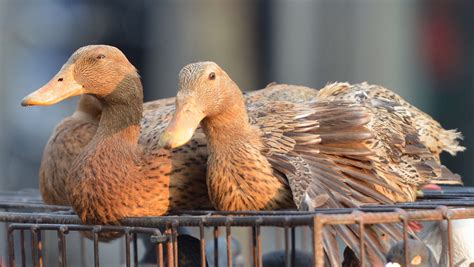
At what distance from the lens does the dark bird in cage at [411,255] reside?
2.72m

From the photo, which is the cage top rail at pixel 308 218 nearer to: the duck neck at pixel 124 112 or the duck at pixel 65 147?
the duck neck at pixel 124 112

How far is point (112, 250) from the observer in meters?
6.72

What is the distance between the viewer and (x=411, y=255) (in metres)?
2.76

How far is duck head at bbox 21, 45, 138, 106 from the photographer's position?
306 cm

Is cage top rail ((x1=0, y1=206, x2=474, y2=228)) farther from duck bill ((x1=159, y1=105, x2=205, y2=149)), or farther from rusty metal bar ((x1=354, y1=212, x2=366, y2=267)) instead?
duck bill ((x1=159, y1=105, x2=205, y2=149))

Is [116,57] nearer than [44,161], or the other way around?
[116,57]

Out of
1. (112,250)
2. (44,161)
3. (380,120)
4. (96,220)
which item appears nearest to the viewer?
(96,220)

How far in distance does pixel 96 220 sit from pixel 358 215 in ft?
2.95

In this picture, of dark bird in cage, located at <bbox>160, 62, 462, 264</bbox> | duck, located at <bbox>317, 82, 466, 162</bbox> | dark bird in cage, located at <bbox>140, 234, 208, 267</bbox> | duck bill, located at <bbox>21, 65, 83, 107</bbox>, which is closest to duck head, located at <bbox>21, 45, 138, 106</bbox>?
duck bill, located at <bbox>21, 65, 83, 107</bbox>

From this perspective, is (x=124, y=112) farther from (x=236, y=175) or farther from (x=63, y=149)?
(x=63, y=149)

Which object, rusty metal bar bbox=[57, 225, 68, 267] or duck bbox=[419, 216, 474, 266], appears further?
duck bbox=[419, 216, 474, 266]

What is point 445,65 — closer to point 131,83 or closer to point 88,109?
point 88,109

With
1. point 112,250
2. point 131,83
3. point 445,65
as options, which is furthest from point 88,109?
point 445,65

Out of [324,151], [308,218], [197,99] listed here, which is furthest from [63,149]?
[308,218]
